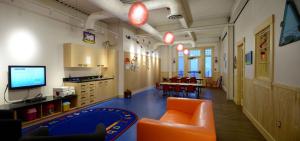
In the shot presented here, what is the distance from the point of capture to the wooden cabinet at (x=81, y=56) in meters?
4.91

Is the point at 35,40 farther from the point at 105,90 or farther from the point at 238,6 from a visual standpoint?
the point at 238,6

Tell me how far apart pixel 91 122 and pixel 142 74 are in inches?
210

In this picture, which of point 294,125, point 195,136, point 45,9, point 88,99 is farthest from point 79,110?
point 294,125

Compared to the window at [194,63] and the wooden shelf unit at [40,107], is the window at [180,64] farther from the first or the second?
the wooden shelf unit at [40,107]

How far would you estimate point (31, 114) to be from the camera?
3543mm

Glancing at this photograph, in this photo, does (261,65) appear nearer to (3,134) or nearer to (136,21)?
(136,21)

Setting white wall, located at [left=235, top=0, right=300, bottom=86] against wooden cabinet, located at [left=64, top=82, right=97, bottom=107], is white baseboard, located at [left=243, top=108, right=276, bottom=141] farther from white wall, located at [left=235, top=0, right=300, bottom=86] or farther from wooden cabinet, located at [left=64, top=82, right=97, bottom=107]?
wooden cabinet, located at [left=64, top=82, right=97, bottom=107]

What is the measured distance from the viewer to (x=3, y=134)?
1864 millimetres

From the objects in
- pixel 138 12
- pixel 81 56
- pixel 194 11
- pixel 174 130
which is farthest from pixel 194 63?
pixel 174 130

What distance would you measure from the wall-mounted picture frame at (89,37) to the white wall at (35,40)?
11.3 inches

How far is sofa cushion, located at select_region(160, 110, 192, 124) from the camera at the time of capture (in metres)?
2.62

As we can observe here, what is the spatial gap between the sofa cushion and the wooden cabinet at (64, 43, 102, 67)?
12.3 ft

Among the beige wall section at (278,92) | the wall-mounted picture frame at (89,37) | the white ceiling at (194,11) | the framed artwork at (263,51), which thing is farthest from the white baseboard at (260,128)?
the wall-mounted picture frame at (89,37)

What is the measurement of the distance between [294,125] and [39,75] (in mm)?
5513
